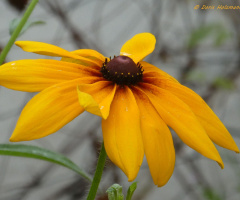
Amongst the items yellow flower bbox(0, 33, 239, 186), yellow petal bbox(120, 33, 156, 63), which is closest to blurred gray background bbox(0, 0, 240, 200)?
yellow petal bbox(120, 33, 156, 63)

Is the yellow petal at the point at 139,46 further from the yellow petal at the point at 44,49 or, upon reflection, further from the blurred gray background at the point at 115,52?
the blurred gray background at the point at 115,52

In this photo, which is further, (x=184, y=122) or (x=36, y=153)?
(x=36, y=153)

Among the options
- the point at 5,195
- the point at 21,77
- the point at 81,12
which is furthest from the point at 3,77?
the point at 81,12

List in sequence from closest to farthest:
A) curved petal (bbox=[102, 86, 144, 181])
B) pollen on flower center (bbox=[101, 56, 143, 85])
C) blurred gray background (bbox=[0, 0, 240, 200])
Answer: curved petal (bbox=[102, 86, 144, 181]), pollen on flower center (bbox=[101, 56, 143, 85]), blurred gray background (bbox=[0, 0, 240, 200])

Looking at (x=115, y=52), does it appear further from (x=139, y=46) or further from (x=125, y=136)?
(x=125, y=136)

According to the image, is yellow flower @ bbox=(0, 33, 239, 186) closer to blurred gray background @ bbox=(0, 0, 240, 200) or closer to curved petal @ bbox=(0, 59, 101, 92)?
curved petal @ bbox=(0, 59, 101, 92)

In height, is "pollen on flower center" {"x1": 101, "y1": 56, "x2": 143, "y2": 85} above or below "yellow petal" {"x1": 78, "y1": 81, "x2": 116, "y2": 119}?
above

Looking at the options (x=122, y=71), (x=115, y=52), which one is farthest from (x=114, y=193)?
(x=115, y=52)
